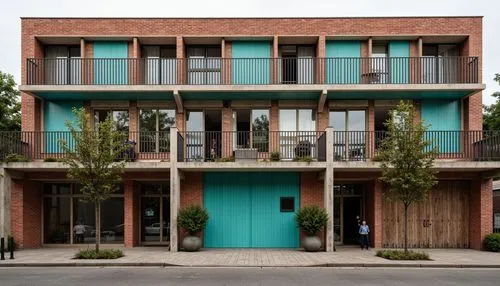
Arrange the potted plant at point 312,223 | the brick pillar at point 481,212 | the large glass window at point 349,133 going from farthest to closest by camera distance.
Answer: the large glass window at point 349,133, the brick pillar at point 481,212, the potted plant at point 312,223

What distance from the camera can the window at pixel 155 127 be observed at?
21.6 meters

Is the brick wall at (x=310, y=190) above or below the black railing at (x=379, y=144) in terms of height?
below

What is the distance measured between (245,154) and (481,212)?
10.5m

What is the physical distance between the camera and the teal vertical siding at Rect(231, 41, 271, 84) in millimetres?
21609

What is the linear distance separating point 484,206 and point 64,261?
17.2 meters

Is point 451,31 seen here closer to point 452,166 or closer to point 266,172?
point 452,166

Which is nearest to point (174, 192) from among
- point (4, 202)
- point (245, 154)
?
point (245, 154)

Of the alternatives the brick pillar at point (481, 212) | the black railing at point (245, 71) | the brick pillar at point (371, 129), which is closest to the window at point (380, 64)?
the black railing at point (245, 71)

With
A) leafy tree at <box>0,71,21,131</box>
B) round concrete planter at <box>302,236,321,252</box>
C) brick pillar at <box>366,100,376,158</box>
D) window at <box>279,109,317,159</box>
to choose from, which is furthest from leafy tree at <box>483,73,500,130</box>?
leafy tree at <box>0,71,21,131</box>

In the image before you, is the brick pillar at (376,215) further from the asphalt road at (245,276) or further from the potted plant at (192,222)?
the potted plant at (192,222)

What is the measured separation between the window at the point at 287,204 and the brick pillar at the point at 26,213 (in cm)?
1118

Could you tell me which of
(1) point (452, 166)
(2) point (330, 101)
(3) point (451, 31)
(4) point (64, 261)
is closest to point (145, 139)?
(4) point (64, 261)

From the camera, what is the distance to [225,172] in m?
21.2

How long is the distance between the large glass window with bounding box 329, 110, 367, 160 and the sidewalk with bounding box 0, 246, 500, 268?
419 centimetres
